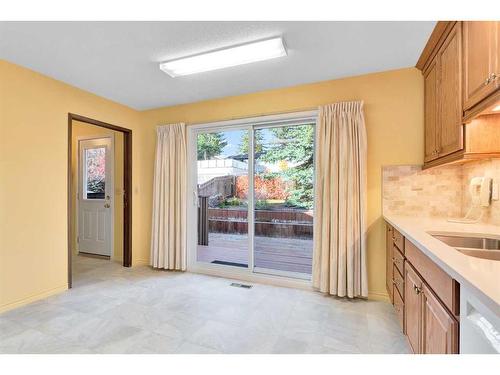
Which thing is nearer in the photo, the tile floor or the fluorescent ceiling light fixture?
the tile floor

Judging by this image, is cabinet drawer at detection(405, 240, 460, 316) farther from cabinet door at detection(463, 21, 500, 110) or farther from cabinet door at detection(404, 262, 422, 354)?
cabinet door at detection(463, 21, 500, 110)

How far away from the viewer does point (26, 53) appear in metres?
2.14

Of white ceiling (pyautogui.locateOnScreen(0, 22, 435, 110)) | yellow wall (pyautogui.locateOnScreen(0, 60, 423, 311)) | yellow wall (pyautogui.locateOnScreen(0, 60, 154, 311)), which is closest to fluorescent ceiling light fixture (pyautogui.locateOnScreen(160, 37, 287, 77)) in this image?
white ceiling (pyautogui.locateOnScreen(0, 22, 435, 110))

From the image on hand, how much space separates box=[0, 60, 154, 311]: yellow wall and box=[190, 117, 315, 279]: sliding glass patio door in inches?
59.6

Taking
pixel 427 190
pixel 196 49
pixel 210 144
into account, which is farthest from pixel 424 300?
pixel 210 144

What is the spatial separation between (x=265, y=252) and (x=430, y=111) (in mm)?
2336

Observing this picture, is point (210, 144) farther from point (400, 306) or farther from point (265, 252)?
point (400, 306)

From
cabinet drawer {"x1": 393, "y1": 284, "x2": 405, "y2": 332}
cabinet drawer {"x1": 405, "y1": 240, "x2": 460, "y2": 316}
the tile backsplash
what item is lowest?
cabinet drawer {"x1": 393, "y1": 284, "x2": 405, "y2": 332}

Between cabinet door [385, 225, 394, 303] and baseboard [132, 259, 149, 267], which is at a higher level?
cabinet door [385, 225, 394, 303]

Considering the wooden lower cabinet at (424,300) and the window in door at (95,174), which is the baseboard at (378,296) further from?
the window in door at (95,174)

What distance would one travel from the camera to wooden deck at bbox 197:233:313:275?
120 inches
